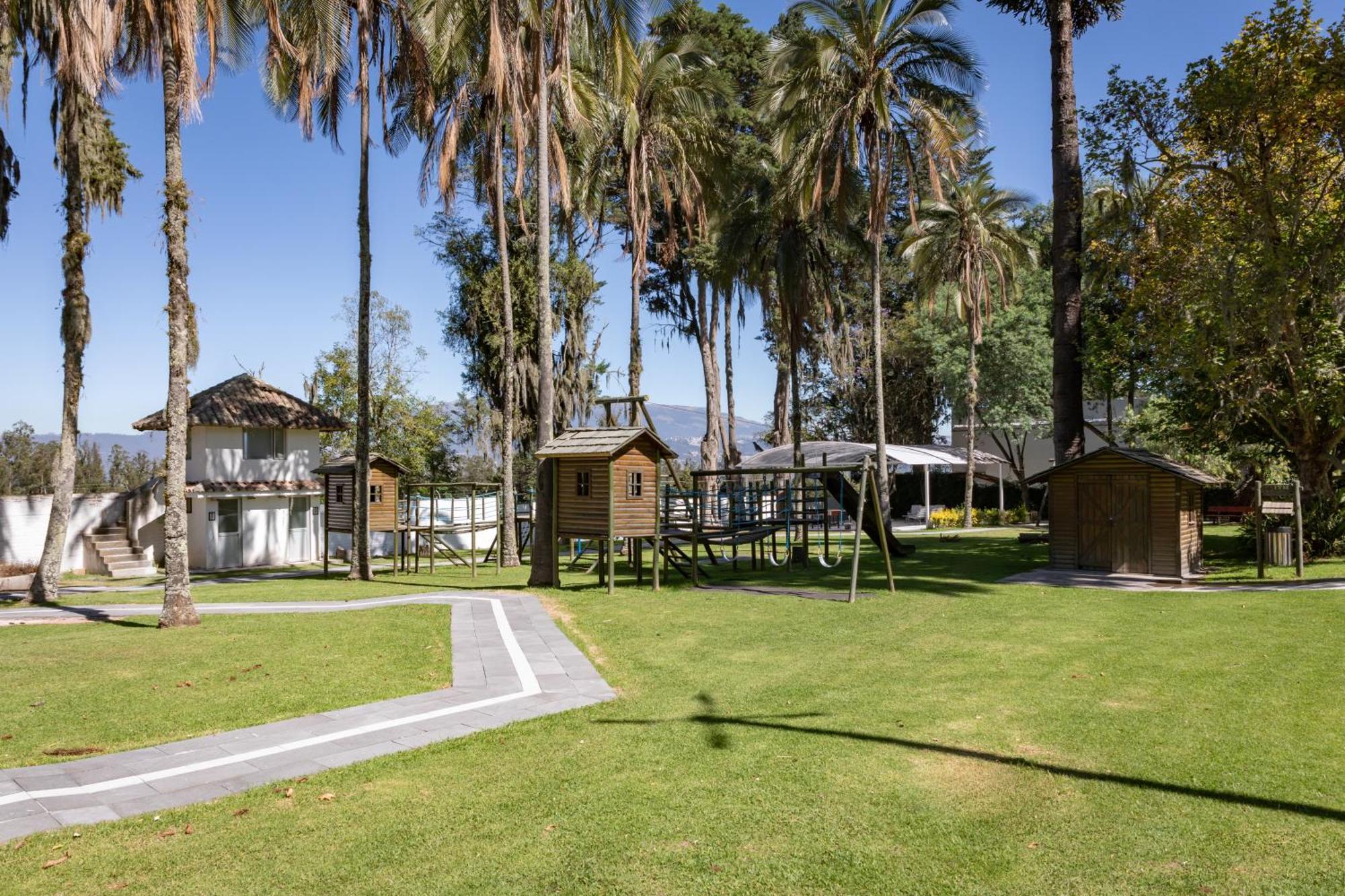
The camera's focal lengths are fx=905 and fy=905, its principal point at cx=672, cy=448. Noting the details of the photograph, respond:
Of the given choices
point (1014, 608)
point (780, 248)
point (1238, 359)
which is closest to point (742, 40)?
point (780, 248)

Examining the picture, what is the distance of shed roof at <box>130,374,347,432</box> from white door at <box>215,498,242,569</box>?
2.51 m

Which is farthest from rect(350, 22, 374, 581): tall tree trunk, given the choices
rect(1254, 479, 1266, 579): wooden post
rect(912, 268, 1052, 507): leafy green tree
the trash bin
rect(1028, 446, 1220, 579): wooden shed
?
rect(912, 268, 1052, 507): leafy green tree

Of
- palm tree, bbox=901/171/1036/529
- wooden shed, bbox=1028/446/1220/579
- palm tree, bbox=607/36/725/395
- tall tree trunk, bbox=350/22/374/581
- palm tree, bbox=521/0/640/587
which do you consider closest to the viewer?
palm tree, bbox=521/0/640/587

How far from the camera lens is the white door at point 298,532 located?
96.7 ft

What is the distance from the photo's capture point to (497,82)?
55.5ft

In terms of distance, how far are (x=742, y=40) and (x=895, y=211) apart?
11030 millimetres

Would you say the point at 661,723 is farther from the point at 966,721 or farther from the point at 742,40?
the point at 742,40

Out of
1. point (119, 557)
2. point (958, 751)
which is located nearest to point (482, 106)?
point (119, 557)

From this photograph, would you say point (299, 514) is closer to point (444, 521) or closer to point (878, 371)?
point (444, 521)

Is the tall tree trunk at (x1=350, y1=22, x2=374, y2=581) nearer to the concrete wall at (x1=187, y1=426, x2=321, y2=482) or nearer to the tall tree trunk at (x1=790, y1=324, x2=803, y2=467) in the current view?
the concrete wall at (x1=187, y1=426, x2=321, y2=482)

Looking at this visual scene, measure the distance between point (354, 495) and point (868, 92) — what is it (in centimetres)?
1581

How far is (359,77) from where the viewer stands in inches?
779

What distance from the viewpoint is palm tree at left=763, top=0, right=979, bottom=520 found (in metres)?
21.4

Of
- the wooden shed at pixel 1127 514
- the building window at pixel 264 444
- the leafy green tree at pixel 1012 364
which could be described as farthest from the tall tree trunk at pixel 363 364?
the leafy green tree at pixel 1012 364
